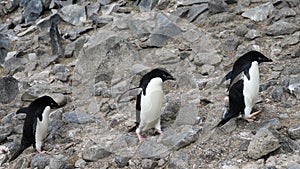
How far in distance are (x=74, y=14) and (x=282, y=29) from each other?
285cm

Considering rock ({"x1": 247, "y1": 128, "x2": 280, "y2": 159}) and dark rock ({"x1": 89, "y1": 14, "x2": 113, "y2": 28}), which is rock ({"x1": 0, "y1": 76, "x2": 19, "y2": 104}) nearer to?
dark rock ({"x1": 89, "y1": 14, "x2": 113, "y2": 28})

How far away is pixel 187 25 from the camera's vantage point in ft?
20.7

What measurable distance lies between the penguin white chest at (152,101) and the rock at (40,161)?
0.85m

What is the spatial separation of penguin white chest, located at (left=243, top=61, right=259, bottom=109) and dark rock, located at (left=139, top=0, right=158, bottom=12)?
9.38 feet

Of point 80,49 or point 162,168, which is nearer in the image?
point 162,168

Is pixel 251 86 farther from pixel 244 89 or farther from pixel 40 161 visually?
pixel 40 161

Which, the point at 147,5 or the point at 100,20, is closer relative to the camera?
the point at 100,20

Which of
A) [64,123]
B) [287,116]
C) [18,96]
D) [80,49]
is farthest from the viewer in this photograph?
[80,49]

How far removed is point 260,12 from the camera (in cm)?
618

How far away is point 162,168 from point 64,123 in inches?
52.1

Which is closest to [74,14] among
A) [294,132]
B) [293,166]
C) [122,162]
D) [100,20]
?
[100,20]

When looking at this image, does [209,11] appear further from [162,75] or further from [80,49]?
[162,75]

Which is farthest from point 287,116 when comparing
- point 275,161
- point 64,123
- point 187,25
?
point 187,25

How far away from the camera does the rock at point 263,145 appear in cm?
367
